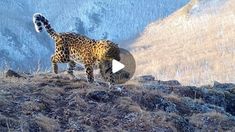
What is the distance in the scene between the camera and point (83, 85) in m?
14.7

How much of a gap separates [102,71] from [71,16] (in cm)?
12999

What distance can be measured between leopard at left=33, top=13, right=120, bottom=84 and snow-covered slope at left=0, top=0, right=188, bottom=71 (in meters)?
110

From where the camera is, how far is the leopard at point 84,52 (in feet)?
48.9

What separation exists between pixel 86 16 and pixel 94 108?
13338cm

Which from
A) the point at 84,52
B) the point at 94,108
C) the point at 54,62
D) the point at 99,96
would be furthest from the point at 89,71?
the point at 94,108

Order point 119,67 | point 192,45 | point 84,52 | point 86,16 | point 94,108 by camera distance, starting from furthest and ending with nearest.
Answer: point 86,16 < point 192,45 < point 84,52 < point 119,67 < point 94,108

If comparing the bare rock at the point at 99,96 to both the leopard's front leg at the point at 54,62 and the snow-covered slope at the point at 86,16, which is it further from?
the snow-covered slope at the point at 86,16

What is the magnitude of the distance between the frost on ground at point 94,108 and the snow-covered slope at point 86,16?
111 m

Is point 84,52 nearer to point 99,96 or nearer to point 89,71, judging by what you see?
point 89,71

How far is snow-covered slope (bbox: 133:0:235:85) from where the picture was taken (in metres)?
106

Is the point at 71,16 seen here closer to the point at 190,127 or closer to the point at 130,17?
the point at 130,17

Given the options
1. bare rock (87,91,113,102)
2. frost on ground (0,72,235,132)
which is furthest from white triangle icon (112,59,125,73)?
bare rock (87,91,113,102)

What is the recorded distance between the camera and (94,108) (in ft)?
44.9

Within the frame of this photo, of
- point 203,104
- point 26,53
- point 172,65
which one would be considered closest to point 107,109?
point 203,104
